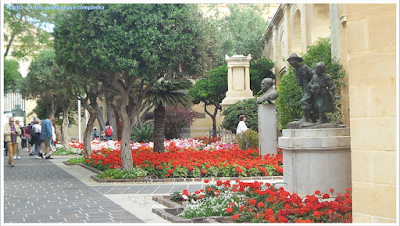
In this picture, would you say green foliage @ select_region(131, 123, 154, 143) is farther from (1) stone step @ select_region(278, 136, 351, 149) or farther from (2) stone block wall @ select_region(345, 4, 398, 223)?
(2) stone block wall @ select_region(345, 4, 398, 223)

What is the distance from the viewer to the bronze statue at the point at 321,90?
24.4ft

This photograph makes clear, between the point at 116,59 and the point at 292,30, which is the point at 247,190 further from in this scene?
the point at 292,30

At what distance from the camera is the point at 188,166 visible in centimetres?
1078

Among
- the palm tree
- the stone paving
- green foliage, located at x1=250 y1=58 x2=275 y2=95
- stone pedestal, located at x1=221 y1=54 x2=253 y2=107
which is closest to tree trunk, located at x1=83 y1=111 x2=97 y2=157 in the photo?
the palm tree

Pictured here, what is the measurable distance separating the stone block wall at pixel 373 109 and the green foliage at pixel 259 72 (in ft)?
85.1

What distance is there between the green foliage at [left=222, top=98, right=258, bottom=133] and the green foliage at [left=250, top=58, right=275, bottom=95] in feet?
34.4

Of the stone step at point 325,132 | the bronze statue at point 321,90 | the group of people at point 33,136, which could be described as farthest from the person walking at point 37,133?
the stone step at point 325,132

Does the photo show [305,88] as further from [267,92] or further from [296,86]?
[296,86]

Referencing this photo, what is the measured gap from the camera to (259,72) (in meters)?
30.7

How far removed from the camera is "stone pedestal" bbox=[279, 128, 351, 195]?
6840mm

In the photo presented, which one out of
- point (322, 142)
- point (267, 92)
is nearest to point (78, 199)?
point (322, 142)

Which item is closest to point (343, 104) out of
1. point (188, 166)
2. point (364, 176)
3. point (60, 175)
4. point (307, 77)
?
point (188, 166)

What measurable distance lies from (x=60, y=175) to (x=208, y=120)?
25.1 m

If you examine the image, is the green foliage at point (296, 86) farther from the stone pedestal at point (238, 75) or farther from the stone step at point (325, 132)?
the stone step at point (325, 132)
